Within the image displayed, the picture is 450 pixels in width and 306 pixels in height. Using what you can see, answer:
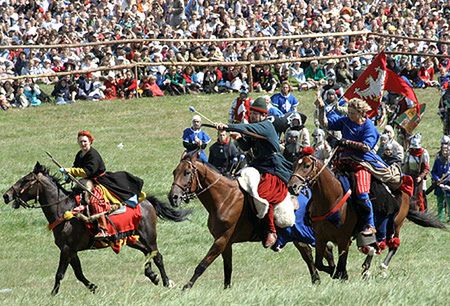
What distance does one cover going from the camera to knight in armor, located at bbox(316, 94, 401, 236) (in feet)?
48.4

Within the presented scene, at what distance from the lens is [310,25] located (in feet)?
117

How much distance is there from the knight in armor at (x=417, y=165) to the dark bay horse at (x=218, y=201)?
7.01 metres

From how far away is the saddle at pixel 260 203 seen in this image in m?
15.2

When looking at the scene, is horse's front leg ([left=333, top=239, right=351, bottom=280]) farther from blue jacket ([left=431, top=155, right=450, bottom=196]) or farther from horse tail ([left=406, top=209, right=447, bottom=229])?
blue jacket ([left=431, top=155, right=450, bottom=196])

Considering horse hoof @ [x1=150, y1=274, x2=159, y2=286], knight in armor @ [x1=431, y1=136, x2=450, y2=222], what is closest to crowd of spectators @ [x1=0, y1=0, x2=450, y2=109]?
knight in armor @ [x1=431, y1=136, x2=450, y2=222]

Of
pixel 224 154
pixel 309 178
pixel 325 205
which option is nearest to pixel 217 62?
pixel 224 154

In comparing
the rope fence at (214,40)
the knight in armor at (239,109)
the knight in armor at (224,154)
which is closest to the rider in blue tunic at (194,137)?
the knight in armor at (224,154)

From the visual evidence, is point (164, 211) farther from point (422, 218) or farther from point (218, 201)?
point (422, 218)

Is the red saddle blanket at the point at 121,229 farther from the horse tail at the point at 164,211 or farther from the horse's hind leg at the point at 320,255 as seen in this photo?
the horse's hind leg at the point at 320,255

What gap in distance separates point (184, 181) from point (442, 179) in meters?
8.64

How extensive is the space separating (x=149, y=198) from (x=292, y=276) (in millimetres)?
2426

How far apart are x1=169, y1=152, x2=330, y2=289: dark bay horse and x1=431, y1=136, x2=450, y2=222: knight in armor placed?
7389mm

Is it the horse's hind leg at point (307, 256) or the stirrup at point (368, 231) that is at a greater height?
the stirrup at point (368, 231)

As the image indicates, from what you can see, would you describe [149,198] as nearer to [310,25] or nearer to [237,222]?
[237,222]
